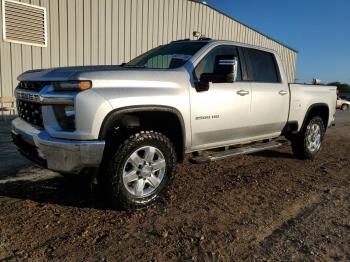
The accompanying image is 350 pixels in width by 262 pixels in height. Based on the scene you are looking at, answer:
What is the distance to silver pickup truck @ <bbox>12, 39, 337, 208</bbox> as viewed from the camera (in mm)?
3551

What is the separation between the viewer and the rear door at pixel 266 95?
545 cm

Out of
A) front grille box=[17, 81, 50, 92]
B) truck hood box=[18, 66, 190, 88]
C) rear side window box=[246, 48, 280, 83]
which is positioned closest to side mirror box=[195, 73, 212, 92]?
truck hood box=[18, 66, 190, 88]

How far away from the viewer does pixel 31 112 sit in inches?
157

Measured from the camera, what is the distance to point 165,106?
162 inches

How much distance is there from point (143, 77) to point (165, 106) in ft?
1.31

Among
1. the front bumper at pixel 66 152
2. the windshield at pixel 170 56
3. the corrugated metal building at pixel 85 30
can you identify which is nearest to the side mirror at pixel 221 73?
the windshield at pixel 170 56

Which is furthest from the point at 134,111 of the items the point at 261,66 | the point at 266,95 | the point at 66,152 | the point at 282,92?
the point at 282,92

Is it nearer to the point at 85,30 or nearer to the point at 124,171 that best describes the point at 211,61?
the point at 124,171

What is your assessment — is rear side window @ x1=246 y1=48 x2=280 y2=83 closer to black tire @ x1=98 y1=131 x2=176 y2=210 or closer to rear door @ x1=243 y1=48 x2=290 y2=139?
rear door @ x1=243 y1=48 x2=290 y2=139

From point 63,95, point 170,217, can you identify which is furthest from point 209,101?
point 63,95

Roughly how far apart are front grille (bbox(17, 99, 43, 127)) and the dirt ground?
35.9 inches

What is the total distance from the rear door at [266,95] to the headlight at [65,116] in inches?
106

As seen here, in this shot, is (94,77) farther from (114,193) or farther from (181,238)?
(181,238)

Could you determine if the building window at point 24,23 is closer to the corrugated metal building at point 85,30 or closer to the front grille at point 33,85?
the corrugated metal building at point 85,30
